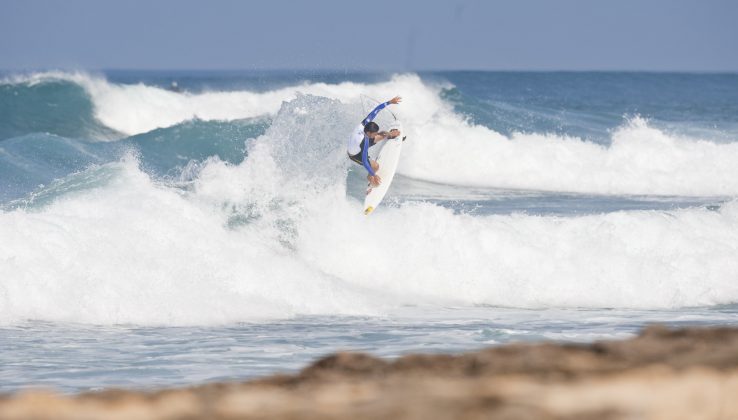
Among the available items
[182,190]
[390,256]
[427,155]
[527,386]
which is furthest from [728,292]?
[427,155]

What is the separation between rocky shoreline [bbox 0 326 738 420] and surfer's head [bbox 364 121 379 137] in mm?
10023

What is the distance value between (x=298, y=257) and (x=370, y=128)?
211 centimetres

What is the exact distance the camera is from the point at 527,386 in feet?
10.5

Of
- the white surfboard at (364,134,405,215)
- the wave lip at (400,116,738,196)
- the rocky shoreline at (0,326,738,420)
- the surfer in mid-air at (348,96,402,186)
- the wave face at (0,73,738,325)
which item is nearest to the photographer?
the rocky shoreline at (0,326,738,420)

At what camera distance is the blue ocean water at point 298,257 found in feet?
31.3

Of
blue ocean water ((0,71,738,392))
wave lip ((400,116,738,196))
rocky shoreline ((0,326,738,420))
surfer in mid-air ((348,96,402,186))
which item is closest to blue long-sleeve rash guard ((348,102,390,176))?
surfer in mid-air ((348,96,402,186))

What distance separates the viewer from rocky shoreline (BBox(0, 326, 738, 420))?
10.1ft

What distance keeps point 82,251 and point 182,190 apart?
3602 mm

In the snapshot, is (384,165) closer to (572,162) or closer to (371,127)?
(371,127)

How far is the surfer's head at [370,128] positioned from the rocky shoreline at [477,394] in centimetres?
1002

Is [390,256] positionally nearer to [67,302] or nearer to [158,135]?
[67,302]

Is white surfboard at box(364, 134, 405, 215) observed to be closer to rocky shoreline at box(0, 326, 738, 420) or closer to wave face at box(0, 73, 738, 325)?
wave face at box(0, 73, 738, 325)

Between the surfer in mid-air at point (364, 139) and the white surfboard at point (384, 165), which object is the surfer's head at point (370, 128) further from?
the white surfboard at point (384, 165)

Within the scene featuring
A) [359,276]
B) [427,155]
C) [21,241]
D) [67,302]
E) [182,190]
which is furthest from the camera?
[427,155]
